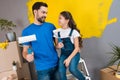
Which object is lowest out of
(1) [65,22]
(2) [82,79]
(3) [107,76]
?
(3) [107,76]

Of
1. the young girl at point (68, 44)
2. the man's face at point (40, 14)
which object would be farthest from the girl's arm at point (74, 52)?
the man's face at point (40, 14)

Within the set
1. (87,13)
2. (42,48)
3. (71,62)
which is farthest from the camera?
(87,13)

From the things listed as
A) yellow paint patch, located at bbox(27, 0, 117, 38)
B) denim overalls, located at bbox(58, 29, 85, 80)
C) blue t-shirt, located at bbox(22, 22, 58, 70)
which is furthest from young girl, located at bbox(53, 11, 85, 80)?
yellow paint patch, located at bbox(27, 0, 117, 38)

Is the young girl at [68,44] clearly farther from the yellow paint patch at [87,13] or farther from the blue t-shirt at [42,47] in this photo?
the yellow paint patch at [87,13]

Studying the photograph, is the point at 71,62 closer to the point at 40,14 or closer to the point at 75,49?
the point at 75,49

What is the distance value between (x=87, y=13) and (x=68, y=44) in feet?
2.86

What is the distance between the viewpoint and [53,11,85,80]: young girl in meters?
1.88

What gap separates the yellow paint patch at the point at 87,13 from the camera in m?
2.55

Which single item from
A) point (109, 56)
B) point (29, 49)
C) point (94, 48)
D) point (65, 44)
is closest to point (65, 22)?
point (65, 44)

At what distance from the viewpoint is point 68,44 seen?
1.96 meters

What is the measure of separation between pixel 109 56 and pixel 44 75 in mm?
1418

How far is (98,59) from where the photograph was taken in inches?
111

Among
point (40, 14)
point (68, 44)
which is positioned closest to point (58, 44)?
point (68, 44)

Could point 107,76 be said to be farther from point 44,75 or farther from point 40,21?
point 40,21
